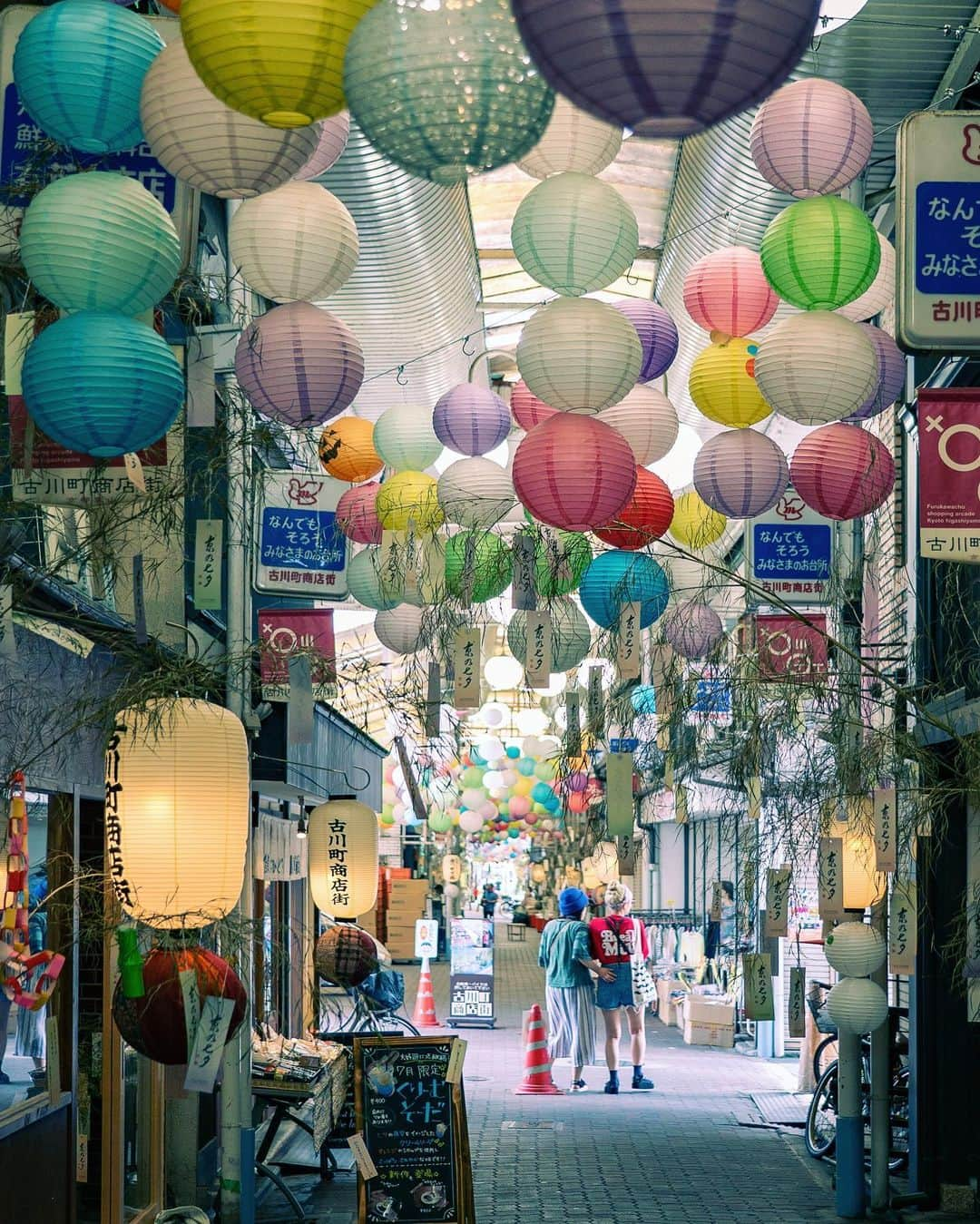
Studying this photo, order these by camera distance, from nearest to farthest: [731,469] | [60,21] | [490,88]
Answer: [490,88] → [60,21] → [731,469]

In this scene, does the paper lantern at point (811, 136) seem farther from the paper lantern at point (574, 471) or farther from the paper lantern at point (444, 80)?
the paper lantern at point (444, 80)

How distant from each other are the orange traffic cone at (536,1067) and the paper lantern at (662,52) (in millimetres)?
13762

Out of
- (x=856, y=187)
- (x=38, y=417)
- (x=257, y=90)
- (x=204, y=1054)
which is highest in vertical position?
(x=856, y=187)

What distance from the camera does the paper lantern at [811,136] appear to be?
6352mm

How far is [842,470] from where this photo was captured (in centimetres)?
739

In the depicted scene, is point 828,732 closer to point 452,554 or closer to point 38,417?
point 452,554

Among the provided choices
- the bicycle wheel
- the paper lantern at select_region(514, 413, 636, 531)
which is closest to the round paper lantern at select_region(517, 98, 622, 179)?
the paper lantern at select_region(514, 413, 636, 531)

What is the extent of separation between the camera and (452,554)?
28.5 ft

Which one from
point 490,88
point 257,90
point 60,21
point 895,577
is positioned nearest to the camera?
point 490,88

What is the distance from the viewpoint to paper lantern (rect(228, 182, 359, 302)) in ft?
19.0

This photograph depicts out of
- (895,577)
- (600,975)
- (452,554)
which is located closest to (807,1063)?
(600,975)

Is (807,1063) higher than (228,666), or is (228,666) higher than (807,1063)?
(228,666)

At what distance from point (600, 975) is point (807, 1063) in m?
2.01

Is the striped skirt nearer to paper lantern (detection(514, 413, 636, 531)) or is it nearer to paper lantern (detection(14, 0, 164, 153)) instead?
paper lantern (detection(514, 413, 636, 531))
